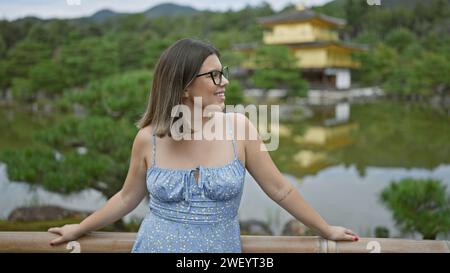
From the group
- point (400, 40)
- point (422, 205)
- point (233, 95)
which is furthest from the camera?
point (400, 40)

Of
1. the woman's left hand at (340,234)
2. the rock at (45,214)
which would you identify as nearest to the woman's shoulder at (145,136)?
the woman's left hand at (340,234)

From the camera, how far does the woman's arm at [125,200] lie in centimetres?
66

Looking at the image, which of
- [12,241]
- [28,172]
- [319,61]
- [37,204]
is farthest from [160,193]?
[319,61]

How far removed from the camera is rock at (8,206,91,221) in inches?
150

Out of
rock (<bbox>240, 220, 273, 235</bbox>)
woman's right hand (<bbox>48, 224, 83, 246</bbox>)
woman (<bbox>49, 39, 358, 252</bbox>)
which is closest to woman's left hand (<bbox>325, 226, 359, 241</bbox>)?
woman (<bbox>49, 39, 358, 252</bbox>)

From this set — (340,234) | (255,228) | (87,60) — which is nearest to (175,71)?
(340,234)

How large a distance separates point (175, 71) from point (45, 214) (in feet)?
11.8

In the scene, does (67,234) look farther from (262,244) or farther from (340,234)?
(340,234)

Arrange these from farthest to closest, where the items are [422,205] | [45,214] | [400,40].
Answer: [400,40], [45,214], [422,205]

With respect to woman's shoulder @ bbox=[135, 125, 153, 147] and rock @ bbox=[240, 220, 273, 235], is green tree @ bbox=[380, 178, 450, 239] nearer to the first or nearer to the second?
rock @ bbox=[240, 220, 273, 235]

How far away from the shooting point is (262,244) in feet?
A: 2.13

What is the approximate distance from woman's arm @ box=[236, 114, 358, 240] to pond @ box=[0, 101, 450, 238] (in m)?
2.75

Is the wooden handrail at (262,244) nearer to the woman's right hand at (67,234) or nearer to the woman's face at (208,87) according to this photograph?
the woman's right hand at (67,234)
